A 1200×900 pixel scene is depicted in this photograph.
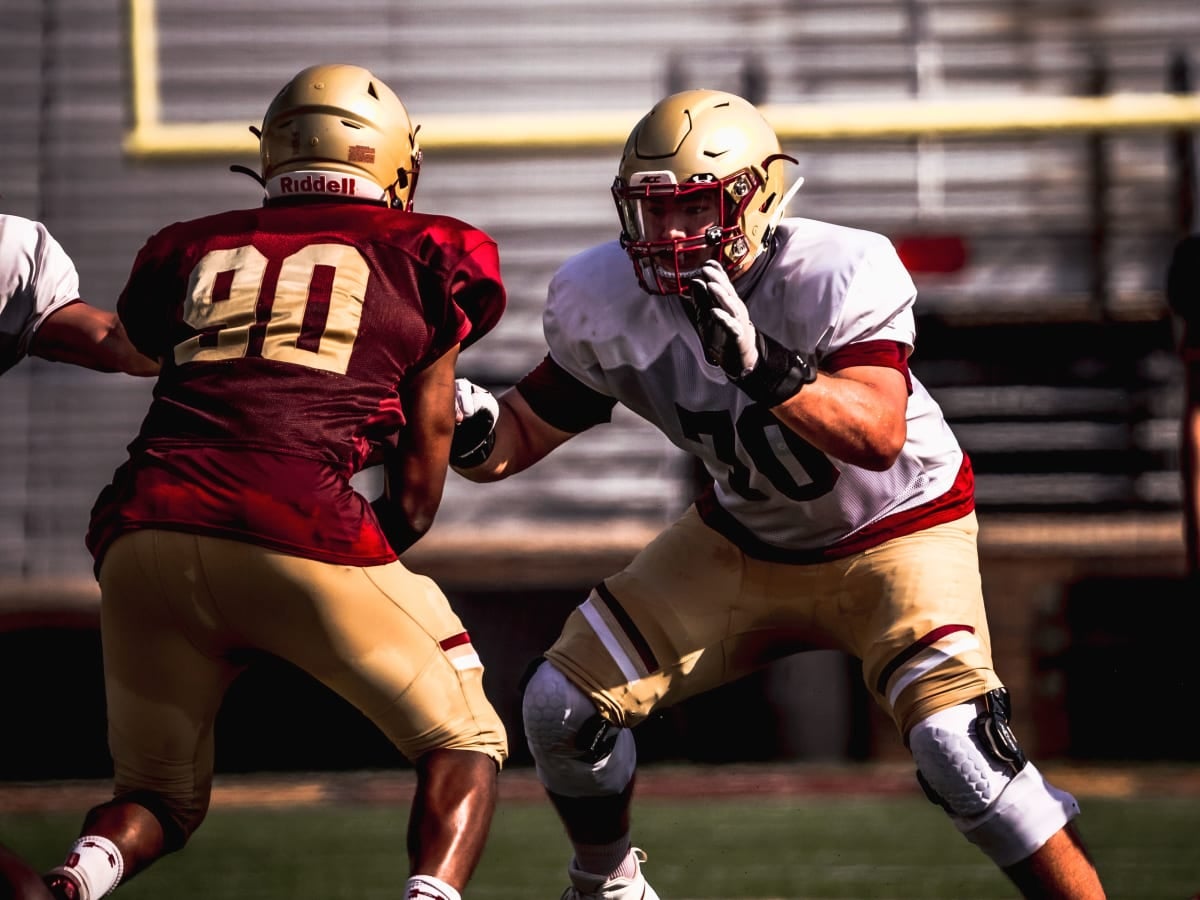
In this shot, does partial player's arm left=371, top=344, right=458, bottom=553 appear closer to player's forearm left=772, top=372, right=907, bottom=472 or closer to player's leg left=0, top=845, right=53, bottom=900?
player's forearm left=772, top=372, right=907, bottom=472

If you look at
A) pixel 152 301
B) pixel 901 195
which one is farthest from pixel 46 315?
pixel 901 195

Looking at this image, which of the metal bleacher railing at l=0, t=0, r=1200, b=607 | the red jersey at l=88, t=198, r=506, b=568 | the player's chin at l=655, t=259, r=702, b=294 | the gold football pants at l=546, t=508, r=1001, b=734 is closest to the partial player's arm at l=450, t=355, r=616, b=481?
the gold football pants at l=546, t=508, r=1001, b=734

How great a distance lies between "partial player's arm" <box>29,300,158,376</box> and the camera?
3.27 m

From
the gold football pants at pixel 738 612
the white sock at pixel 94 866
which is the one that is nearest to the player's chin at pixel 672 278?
the gold football pants at pixel 738 612

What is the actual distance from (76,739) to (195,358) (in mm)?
4022

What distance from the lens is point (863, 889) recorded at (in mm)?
4250

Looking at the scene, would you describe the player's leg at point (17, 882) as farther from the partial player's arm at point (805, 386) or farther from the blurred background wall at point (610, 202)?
the blurred background wall at point (610, 202)

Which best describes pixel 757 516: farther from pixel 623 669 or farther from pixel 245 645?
pixel 245 645

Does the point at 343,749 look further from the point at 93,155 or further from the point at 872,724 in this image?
the point at 93,155

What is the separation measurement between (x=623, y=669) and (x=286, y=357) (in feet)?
2.88

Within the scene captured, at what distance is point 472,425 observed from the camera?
11.1ft

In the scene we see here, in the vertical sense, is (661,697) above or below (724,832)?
above

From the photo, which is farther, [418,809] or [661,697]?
[661,697]

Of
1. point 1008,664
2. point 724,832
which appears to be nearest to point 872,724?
point 1008,664
